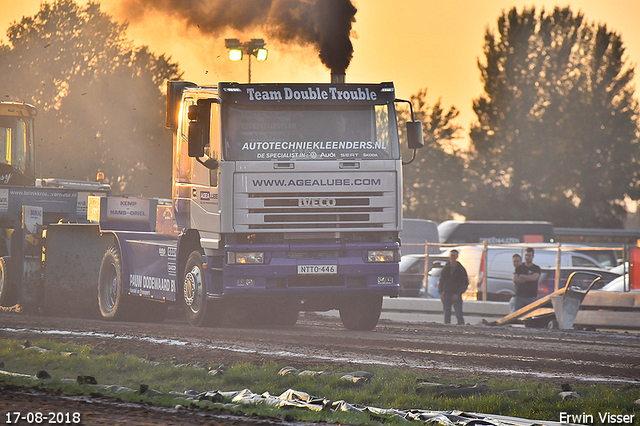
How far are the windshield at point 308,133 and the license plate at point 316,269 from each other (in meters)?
1.57

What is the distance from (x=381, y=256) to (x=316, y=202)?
1.33 m

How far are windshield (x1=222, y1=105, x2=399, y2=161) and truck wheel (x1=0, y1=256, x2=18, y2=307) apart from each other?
23.2 ft

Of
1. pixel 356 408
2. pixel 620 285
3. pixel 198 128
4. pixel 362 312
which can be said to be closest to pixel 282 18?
pixel 198 128

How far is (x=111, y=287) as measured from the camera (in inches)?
651

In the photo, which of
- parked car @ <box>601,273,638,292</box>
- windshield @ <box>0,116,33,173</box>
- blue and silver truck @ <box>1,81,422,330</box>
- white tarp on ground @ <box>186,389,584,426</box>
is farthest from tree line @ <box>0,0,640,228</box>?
white tarp on ground @ <box>186,389,584,426</box>

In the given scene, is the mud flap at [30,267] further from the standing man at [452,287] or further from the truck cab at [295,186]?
the standing man at [452,287]

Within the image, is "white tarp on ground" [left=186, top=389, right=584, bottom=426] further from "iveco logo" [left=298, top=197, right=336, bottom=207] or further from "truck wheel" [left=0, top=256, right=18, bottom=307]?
"truck wheel" [left=0, top=256, right=18, bottom=307]

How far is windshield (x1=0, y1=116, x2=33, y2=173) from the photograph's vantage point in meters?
19.8

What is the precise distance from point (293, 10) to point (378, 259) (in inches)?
257

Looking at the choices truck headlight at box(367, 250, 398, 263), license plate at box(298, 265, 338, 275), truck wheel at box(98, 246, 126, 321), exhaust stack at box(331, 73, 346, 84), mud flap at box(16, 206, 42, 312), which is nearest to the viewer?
license plate at box(298, 265, 338, 275)

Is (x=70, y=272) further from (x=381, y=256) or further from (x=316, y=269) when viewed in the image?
(x=381, y=256)

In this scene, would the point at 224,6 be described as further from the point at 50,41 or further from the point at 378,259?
the point at 50,41

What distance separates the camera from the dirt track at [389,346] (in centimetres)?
1041

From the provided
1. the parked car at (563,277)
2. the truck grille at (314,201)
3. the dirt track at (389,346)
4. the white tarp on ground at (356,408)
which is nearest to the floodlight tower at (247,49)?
the dirt track at (389,346)
